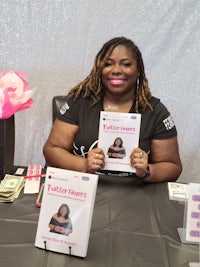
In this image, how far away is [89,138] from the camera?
1.37 metres

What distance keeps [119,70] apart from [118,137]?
0.33m

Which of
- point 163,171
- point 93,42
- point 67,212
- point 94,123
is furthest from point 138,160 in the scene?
point 93,42

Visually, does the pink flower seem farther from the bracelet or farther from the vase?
the bracelet

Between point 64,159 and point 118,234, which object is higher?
point 64,159

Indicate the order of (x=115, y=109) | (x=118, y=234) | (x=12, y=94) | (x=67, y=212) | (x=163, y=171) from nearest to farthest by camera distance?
(x=67, y=212) < (x=118, y=234) < (x=12, y=94) < (x=163, y=171) < (x=115, y=109)

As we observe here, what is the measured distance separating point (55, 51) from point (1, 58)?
317mm

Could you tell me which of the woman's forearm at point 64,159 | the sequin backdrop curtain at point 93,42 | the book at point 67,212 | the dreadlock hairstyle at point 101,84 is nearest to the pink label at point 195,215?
the book at point 67,212

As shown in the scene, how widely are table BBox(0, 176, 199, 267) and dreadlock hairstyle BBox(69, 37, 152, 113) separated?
0.43 meters

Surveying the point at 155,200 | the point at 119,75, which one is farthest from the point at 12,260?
the point at 119,75

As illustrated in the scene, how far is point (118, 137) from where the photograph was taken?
1165mm

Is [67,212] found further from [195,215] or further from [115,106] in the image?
[115,106]

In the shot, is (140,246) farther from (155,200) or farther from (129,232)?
(155,200)

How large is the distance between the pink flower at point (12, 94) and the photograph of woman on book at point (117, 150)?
331 millimetres

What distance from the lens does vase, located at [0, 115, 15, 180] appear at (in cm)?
116
